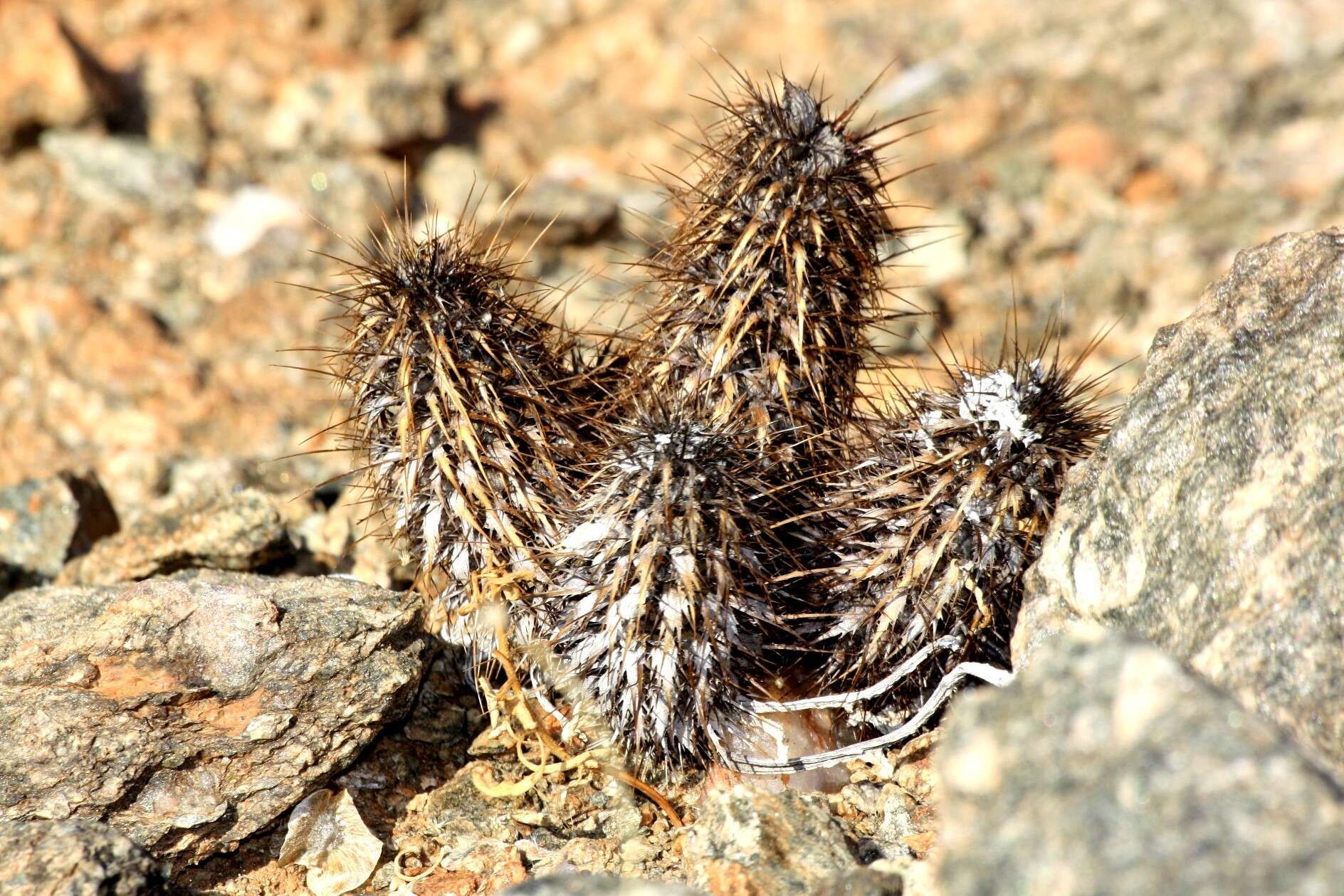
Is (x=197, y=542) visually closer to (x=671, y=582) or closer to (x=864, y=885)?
(x=671, y=582)

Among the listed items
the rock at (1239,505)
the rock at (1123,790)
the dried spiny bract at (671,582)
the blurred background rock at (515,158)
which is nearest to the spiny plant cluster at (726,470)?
the dried spiny bract at (671,582)

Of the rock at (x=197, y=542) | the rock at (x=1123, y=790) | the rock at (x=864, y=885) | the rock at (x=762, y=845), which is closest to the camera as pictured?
the rock at (x=1123, y=790)

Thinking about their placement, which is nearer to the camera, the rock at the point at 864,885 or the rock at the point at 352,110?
the rock at the point at 864,885

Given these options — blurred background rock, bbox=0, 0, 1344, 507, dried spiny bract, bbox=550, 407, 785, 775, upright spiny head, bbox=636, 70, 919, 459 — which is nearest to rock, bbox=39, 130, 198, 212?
blurred background rock, bbox=0, 0, 1344, 507

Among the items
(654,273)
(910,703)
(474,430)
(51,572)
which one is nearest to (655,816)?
(910,703)

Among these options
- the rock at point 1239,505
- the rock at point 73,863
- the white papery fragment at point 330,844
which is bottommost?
the rock at point 73,863

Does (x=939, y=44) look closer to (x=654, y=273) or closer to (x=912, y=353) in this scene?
(x=912, y=353)

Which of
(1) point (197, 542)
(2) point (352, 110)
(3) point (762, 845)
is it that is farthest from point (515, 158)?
(3) point (762, 845)

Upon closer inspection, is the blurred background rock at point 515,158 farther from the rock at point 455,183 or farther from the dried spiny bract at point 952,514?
the dried spiny bract at point 952,514
